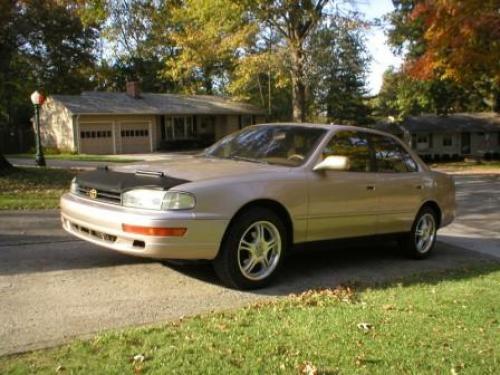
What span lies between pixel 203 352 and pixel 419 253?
4.70 meters

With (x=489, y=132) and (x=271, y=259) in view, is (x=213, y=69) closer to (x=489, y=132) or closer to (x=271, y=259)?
(x=489, y=132)

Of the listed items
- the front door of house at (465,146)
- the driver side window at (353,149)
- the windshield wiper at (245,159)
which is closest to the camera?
the windshield wiper at (245,159)

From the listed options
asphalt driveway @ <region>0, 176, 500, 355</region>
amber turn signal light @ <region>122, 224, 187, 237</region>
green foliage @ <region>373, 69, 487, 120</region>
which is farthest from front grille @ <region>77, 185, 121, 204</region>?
green foliage @ <region>373, 69, 487, 120</region>

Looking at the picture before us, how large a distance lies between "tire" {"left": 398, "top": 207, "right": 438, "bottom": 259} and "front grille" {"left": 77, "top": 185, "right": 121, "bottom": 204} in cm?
372

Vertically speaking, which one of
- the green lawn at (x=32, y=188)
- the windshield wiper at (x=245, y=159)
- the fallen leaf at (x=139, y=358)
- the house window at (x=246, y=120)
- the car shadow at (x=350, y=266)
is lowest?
the car shadow at (x=350, y=266)

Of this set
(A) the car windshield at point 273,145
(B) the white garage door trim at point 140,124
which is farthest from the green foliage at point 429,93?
(A) the car windshield at point 273,145

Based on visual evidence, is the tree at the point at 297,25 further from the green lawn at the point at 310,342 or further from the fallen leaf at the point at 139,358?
the fallen leaf at the point at 139,358

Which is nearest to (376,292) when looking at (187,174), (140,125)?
(187,174)

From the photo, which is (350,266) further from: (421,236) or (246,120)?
(246,120)

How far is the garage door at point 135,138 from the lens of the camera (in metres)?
42.1

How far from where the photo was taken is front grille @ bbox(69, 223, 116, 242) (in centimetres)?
588

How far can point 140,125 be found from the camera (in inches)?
1700

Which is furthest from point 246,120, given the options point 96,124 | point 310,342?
point 310,342

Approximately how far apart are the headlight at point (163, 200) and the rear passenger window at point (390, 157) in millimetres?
2777
